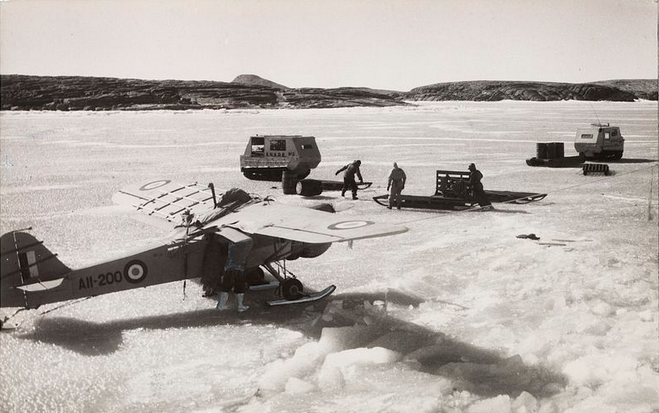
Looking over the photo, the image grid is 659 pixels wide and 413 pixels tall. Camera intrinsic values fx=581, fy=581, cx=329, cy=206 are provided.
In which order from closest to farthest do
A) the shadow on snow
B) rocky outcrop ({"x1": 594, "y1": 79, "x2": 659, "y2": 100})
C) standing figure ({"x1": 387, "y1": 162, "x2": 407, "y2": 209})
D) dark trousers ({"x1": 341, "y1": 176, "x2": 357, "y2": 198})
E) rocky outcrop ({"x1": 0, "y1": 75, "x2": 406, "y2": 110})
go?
1. the shadow on snow
2. standing figure ({"x1": 387, "y1": 162, "x2": 407, "y2": 209})
3. dark trousers ({"x1": 341, "y1": 176, "x2": 357, "y2": 198})
4. rocky outcrop ({"x1": 594, "y1": 79, "x2": 659, "y2": 100})
5. rocky outcrop ({"x1": 0, "y1": 75, "x2": 406, "y2": 110})

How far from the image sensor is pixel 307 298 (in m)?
10.1

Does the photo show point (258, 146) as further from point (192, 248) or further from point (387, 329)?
point (387, 329)

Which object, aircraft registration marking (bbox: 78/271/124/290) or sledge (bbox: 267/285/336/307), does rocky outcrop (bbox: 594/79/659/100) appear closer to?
sledge (bbox: 267/285/336/307)

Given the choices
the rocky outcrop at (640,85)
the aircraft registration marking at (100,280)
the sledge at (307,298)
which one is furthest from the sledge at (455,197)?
the aircraft registration marking at (100,280)

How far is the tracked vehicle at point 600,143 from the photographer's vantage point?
2888 centimetres

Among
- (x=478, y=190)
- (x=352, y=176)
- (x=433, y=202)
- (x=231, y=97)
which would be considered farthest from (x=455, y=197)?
(x=231, y=97)

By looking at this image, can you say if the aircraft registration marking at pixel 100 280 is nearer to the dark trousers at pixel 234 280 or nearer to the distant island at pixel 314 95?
the dark trousers at pixel 234 280

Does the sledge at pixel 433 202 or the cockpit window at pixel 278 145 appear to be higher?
the cockpit window at pixel 278 145

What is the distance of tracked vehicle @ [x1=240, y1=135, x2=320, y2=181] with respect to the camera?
2453 cm

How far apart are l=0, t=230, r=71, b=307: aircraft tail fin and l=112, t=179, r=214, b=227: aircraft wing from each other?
298 centimetres

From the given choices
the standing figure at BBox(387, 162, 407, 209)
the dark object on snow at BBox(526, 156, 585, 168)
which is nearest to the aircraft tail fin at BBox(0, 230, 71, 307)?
the standing figure at BBox(387, 162, 407, 209)

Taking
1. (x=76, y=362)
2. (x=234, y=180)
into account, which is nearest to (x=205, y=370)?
(x=76, y=362)

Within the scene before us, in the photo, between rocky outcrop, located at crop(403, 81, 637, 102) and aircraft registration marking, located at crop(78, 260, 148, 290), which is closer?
aircraft registration marking, located at crop(78, 260, 148, 290)

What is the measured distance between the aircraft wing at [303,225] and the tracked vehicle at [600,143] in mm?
23430
